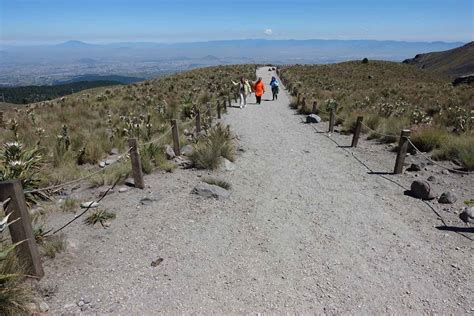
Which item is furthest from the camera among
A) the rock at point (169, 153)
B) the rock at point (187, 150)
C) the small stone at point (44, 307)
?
the rock at point (187, 150)

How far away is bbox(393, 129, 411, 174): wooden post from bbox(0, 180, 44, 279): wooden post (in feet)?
24.2

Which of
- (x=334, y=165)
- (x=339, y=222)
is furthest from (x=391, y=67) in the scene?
(x=339, y=222)

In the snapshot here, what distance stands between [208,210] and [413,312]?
344 centimetres

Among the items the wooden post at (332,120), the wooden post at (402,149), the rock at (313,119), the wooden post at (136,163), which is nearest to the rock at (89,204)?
the wooden post at (136,163)

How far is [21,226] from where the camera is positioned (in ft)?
12.2

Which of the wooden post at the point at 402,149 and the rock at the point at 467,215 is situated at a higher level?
the wooden post at the point at 402,149

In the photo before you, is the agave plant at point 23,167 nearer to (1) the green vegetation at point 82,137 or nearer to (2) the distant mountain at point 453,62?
(1) the green vegetation at point 82,137

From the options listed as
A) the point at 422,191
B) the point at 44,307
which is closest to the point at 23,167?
the point at 44,307

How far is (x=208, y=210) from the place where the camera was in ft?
20.0

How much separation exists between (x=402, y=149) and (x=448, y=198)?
1696 mm

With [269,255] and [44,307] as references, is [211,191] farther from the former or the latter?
[44,307]

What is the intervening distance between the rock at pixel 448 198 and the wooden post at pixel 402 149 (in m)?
1.57

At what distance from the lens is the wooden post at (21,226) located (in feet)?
11.7

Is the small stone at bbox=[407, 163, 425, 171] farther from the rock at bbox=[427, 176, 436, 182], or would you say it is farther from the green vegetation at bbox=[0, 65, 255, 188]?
the green vegetation at bbox=[0, 65, 255, 188]
